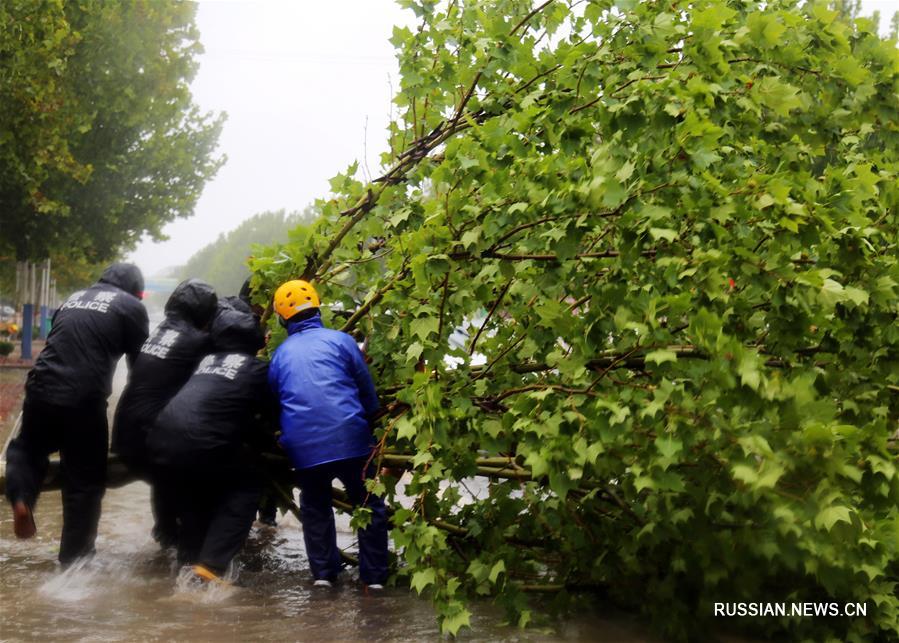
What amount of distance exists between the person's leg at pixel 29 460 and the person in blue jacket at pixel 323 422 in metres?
1.38

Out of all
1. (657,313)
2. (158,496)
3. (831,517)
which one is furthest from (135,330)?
(831,517)

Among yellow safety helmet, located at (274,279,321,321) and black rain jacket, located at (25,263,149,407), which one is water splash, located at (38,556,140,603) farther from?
yellow safety helmet, located at (274,279,321,321)

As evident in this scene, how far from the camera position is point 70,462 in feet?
19.8

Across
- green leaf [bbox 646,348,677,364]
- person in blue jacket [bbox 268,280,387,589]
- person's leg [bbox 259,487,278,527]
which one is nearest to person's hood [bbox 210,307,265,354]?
person in blue jacket [bbox 268,280,387,589]

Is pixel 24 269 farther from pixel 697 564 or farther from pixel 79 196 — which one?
pixel 697 564

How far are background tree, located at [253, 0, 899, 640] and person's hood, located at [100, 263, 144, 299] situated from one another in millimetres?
1534

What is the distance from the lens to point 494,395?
211 inches

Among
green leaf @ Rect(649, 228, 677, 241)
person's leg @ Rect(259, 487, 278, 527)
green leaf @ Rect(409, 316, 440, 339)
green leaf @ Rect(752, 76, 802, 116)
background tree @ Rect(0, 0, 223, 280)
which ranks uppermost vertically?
background tree @ Rect(0, 0, 223, 280)

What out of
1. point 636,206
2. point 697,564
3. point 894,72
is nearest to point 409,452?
point 697,564

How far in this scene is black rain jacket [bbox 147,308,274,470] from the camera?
18.8 ft

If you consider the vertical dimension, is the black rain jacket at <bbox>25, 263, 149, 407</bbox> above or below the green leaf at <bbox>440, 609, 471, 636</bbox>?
above

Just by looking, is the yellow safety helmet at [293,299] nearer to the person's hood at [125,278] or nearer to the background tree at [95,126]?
the person's hood at [125,278]

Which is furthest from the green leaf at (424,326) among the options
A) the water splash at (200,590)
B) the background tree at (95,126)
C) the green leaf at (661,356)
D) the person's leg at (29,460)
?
the background tree at (95,126)

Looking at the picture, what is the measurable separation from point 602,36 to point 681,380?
189cm
